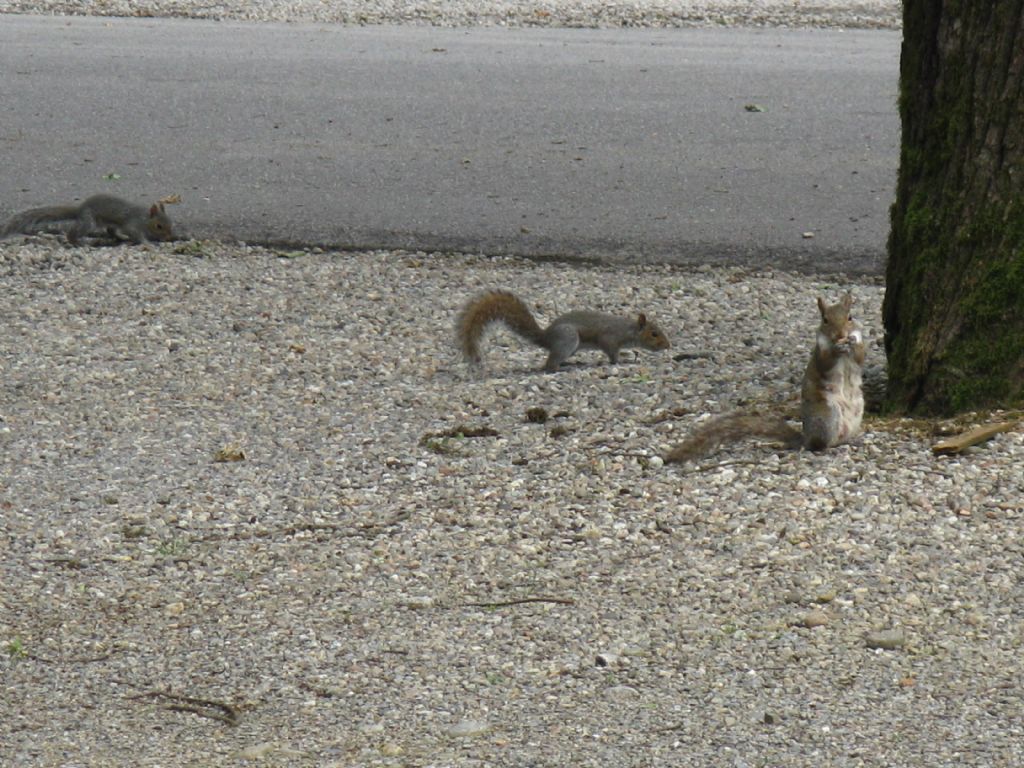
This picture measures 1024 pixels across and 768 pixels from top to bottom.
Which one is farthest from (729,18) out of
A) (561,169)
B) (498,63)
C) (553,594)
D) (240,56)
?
(553,594)

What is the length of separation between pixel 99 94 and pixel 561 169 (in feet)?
12.9

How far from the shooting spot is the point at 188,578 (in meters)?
4.02

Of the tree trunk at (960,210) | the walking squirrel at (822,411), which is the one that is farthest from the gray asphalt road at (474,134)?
the walking squirrel at (822,411)

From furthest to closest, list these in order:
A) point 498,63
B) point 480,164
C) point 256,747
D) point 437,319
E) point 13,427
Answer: point 498,63
point 480,164
point 437,319
point 13,427
point 256,747

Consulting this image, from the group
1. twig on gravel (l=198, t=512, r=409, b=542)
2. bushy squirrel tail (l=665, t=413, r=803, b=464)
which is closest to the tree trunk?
bushy squirrel tail (l=665, t=413, r=803, b=464)

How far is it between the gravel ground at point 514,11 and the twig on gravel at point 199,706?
35.8 ft

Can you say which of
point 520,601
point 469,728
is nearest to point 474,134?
point 520,601

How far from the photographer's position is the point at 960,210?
4.70 meters

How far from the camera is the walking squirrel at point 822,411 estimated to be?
4.47 metres

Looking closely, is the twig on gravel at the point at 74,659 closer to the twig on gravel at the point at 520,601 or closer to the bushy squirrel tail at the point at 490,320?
the twig on gravel at the point at 520,601

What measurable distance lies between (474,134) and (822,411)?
18.7 ft

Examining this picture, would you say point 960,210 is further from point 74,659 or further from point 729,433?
point 74,659

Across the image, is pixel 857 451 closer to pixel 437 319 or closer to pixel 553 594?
pixel 553 594

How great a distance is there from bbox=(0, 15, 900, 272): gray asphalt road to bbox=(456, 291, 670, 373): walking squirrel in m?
1.41
